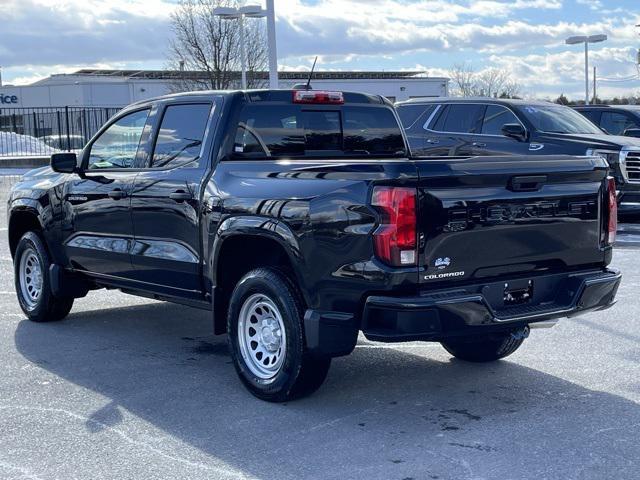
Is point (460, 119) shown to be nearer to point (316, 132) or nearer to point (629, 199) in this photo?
point (629, 199)

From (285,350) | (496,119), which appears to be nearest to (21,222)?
(285,350)

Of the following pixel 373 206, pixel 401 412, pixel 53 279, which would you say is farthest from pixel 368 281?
pixel 53 279

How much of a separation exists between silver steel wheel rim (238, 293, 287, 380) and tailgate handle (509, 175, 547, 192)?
1.61 meters

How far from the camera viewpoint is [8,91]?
6194 centimetres

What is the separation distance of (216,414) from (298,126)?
2.19 m

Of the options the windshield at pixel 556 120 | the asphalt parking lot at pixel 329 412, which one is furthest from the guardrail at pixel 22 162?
the asphalt parking lot at pixel 329 412

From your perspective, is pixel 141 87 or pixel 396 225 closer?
pixel 396 225

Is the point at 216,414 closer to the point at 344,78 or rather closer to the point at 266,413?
the point at 266,413

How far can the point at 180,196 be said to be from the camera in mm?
6281

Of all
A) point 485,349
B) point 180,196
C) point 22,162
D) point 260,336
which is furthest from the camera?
point 22,162

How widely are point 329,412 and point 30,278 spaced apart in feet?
12.9

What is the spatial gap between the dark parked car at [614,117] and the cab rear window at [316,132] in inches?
411

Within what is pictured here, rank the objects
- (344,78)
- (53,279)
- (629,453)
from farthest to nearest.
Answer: (344,78) → (53,279) → (629,453)

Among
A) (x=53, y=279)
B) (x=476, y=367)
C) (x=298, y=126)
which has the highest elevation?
(x=298, y=126)
